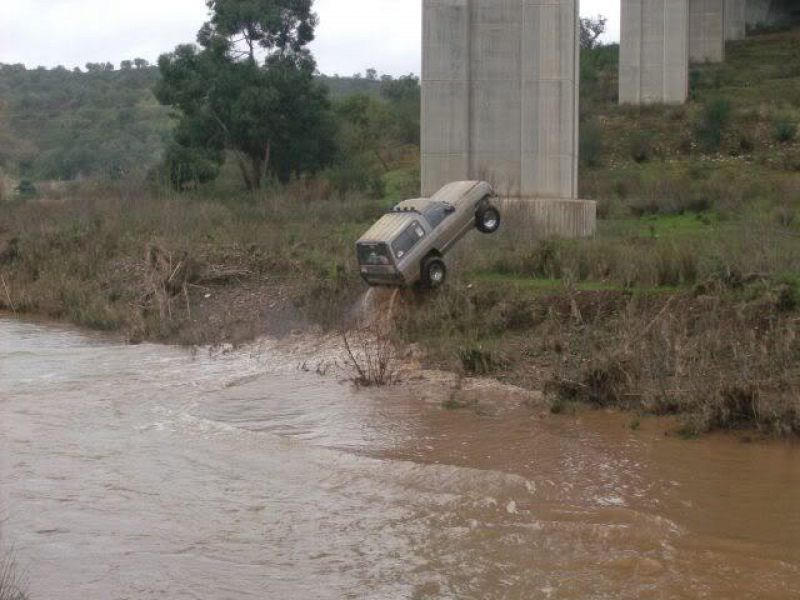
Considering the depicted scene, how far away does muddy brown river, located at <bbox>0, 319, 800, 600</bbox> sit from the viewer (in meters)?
7.77

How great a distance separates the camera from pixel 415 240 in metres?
15.2

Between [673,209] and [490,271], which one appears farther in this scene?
[673,209]

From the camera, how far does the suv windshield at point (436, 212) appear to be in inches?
610

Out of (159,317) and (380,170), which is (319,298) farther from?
(380,170)

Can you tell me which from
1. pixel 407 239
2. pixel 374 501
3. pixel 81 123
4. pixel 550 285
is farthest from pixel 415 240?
pixel 81 123

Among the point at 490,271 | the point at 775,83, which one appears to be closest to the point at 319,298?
the point at 490,271

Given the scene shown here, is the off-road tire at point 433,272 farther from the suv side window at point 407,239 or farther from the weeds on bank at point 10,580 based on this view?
the weeds on bank at point 10,580

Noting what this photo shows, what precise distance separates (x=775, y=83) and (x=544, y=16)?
30.1 m

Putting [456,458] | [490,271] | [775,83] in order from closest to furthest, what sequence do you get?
1. [456,458]
2. [490,271]
3. [775,83]

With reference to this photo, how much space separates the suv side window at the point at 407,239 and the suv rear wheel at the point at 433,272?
353mm

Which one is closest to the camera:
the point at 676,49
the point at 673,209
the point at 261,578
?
the point at 261,578

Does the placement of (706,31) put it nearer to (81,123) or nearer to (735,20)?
(735,20)

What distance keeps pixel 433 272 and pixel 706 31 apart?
151ft

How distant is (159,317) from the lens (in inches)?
720
